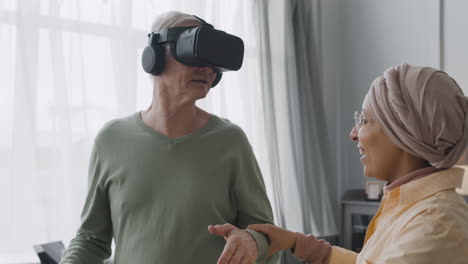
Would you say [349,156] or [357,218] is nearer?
[357,218]

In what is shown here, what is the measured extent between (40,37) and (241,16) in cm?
149

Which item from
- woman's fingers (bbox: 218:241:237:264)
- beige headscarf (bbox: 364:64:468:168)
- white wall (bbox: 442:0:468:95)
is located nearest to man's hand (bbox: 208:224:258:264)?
woman's fingers (bbox: 218:241:237:264)

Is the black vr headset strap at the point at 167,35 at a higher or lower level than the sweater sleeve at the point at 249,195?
higher

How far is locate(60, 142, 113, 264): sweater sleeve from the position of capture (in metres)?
1.30

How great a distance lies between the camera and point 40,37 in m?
2.49

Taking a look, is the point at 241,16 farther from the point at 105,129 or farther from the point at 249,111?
the point at 105,129

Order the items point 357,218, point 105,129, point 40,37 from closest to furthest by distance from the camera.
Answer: point 105,129, point 40,37, point 357,218

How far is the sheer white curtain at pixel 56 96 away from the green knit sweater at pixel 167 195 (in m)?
1.22

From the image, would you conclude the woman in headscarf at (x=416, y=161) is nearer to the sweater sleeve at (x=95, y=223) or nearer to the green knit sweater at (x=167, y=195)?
the green knit sweater at (x=167, y=195)

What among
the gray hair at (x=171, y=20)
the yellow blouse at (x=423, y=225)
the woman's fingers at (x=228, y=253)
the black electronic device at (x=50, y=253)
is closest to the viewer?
the yellow blouse at (x=423, y=225)

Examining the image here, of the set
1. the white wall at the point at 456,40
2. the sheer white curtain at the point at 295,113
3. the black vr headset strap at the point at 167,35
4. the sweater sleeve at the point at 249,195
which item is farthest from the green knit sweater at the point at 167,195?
the white wall at the point at 456,40

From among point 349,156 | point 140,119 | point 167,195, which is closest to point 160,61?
point 140,119

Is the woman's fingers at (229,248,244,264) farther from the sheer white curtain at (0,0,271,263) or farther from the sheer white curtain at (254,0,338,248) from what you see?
the sheer white curtain at (254,0,338,248)

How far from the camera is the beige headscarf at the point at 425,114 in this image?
3.15 ft
